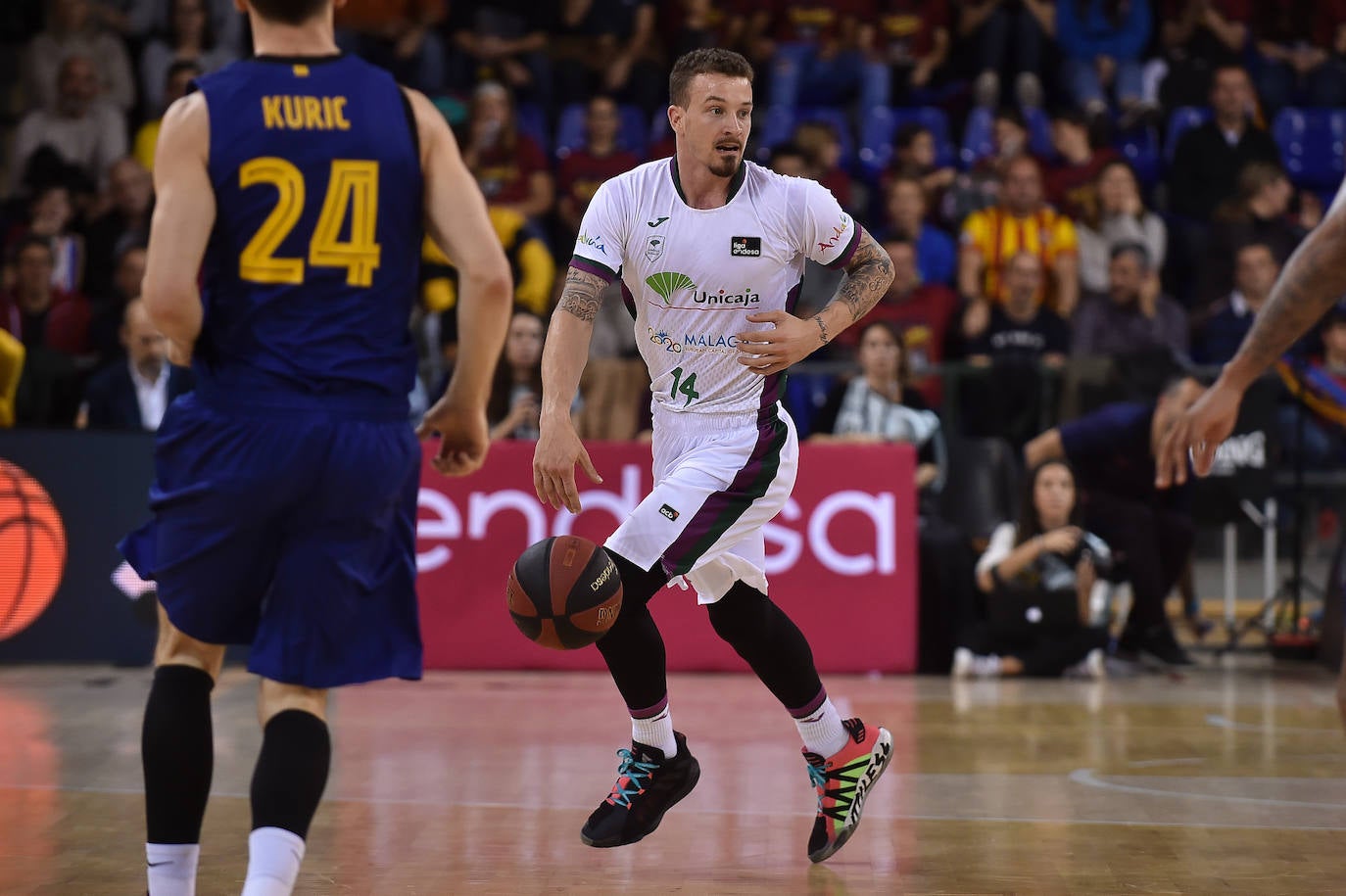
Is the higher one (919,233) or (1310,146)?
(1310,146)

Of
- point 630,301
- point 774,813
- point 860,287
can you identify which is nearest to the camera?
point 860,287

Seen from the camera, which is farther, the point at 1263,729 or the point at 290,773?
the point at 1263,729

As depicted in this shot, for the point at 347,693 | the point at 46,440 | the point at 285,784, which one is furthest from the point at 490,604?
the point at 285,784

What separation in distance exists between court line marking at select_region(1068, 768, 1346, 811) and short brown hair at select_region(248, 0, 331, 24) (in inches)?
169

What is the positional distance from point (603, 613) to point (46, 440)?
19.6ft

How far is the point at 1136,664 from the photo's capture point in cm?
1016

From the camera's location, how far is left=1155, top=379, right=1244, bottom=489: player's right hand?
11.6 feet

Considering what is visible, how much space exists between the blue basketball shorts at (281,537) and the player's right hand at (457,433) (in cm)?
19

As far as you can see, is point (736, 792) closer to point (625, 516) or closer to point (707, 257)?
point (707, 257)

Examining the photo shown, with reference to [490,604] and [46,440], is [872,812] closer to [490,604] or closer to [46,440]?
[490,604]

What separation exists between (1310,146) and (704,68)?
38.2 ft

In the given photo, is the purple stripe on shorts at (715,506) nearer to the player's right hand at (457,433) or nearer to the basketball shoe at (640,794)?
the basketball shoe at (640,794)

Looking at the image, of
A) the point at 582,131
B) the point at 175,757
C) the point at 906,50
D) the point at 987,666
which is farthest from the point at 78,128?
the point at 175,757

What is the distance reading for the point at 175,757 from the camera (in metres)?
3.57
